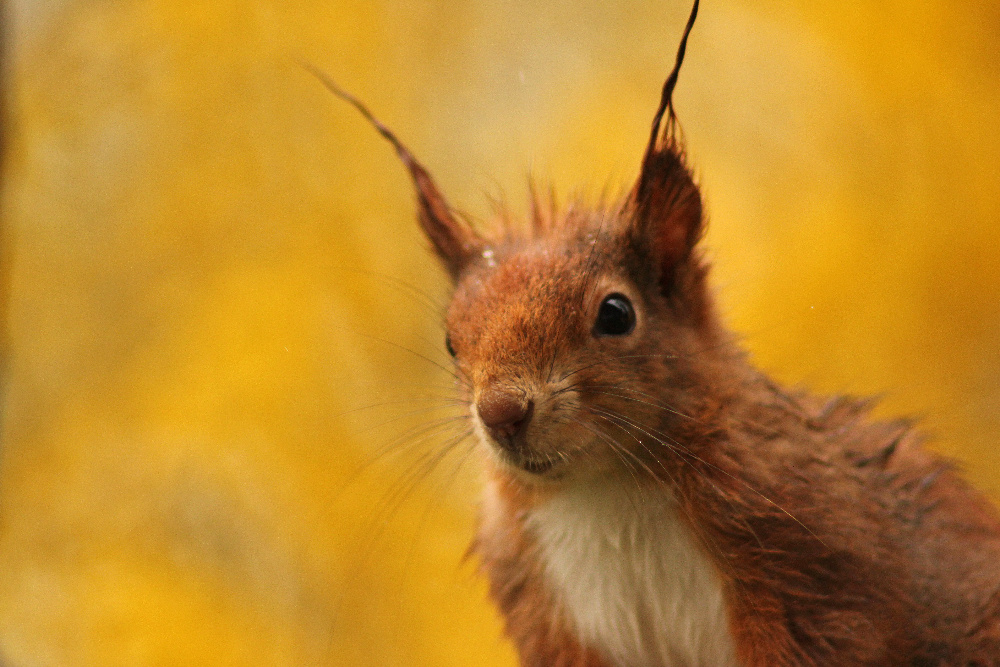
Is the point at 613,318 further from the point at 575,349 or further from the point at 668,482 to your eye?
the point at 668,482

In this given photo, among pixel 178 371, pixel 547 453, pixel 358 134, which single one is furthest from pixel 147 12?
pixel 547 453

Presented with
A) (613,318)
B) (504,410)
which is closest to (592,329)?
(613,318)

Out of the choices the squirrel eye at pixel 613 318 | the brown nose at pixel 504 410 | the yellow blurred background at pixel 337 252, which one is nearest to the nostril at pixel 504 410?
the brown nose at pixel 504 410

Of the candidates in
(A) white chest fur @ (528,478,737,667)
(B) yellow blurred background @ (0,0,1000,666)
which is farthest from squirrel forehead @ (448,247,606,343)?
(B) yellow blurred background @ (0,0,1000,666)

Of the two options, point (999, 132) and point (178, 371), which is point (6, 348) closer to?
point (178, 371)

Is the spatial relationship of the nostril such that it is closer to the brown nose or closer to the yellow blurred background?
the brown nose

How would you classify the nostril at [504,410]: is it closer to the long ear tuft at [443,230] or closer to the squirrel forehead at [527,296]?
the squirrel forehead at [527,296]
